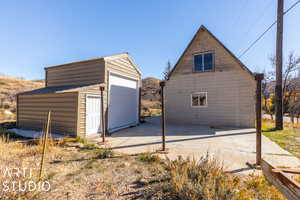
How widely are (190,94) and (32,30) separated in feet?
38.2

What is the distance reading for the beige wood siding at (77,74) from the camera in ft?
24.1

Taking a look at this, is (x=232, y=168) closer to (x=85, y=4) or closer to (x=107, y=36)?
(x=85, y=4)

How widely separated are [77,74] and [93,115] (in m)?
3.00

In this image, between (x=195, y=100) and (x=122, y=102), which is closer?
(x=122, y=102)

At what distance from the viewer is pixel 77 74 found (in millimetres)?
7922

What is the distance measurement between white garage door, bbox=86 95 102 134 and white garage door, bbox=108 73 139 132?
724 millimetres

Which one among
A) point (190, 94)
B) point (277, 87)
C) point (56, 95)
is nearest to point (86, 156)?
point (56, 95)

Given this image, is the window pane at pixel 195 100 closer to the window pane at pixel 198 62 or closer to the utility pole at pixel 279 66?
the window pane at pixel 198 62

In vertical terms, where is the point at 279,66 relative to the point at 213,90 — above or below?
above

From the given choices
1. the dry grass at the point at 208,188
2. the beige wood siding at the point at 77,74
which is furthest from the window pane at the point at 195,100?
the dry grass at the point at 208,188

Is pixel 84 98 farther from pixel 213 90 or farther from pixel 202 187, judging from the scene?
pixel 213 90

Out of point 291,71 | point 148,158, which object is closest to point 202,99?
point 148,158

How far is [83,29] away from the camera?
30.2ft

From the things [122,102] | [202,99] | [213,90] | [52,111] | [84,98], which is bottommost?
[52,111]
